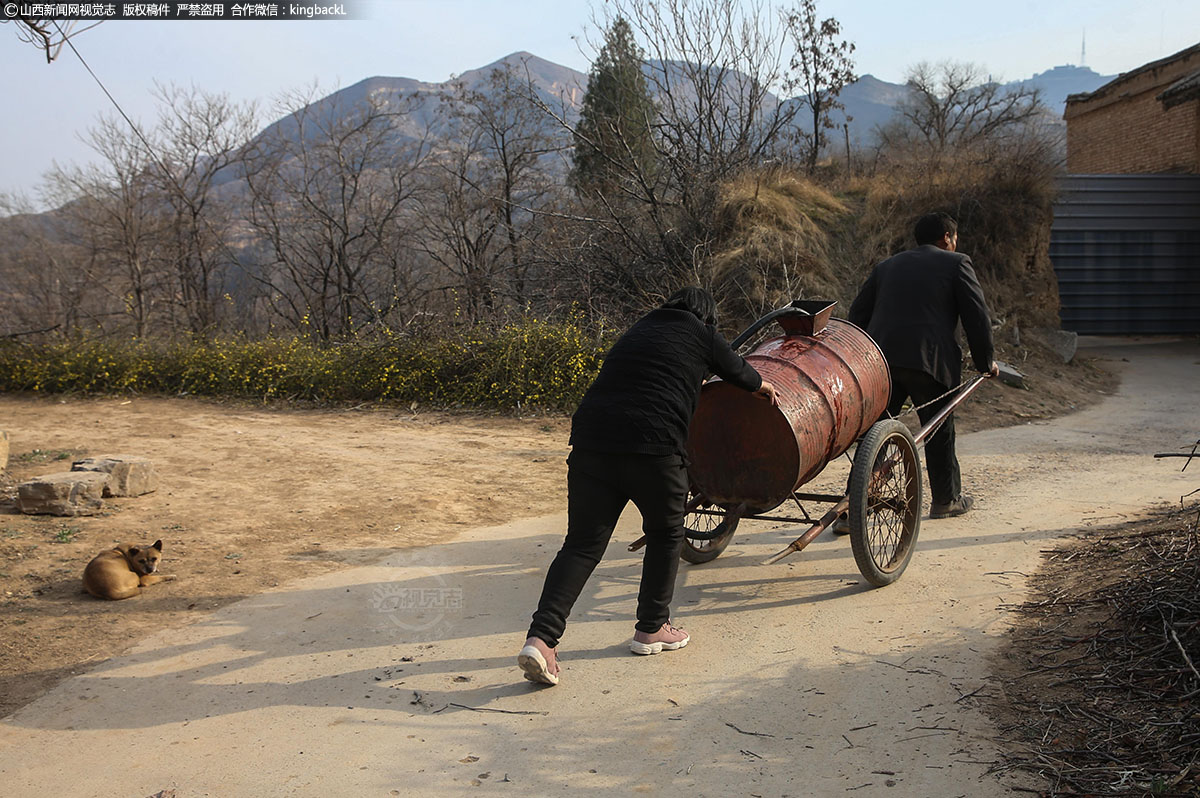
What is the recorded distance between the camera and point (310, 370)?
41.4 feet

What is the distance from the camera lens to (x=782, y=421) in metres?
4.64

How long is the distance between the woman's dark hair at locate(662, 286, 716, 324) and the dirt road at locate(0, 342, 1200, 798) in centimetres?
159

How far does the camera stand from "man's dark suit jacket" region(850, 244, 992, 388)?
19.5 feet

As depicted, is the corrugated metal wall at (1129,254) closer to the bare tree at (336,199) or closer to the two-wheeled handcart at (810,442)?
→ the two-wheeled handcart at (810,442)

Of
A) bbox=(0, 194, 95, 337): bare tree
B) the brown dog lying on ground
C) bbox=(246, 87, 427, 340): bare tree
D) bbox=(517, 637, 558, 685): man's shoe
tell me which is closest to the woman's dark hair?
bbox=(517, 637, 558, 685): man's shoe

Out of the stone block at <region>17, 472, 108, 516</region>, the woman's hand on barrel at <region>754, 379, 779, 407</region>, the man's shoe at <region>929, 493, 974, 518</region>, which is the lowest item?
the man's shoe at <region>929, 493, 974, 518</region>

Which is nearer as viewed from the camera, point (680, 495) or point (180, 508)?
point (680, 495)

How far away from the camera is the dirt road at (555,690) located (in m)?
3.29

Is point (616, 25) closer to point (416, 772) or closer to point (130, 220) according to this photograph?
point (416, 772)

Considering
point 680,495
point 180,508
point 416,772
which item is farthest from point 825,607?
point 180,508

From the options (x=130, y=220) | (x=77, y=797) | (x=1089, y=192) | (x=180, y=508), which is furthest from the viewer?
(x=130, y=220)

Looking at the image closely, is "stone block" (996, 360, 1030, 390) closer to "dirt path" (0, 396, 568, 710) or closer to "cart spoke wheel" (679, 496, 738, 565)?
"dirt path" (0, 396, 568, 710)

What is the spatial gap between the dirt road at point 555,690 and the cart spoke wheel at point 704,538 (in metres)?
0.08

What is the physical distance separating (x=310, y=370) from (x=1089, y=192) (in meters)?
14.8
